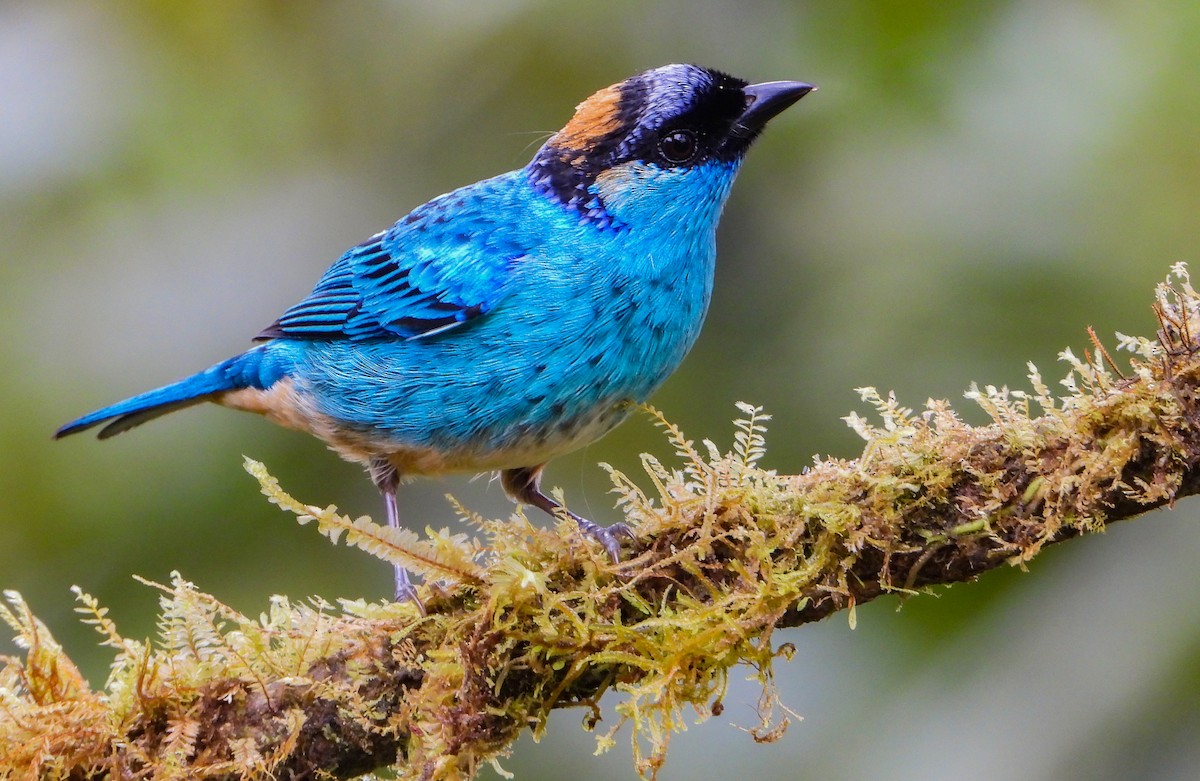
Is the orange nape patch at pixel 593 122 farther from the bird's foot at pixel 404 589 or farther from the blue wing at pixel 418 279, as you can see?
the bird's foot at pixel 404 589

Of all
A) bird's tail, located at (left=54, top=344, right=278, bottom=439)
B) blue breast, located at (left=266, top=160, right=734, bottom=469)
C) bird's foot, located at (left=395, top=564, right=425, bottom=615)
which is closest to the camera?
bird's foot, located at (left=395, top=564, right=425, bottom=615)

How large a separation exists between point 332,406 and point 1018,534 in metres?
2.14

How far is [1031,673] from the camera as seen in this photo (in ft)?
11.6

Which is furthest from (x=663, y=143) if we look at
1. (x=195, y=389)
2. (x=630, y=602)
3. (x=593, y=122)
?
(x=195, y=389)

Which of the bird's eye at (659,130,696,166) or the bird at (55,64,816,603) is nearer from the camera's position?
the bird at (55,64,816,603)

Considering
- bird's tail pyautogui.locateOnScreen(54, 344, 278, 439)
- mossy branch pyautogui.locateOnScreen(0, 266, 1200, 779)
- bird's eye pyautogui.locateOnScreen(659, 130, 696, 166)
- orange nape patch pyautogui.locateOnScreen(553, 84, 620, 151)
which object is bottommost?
mossy branch pyautogui.locateOnScreen(0, 266, 1200, 779)

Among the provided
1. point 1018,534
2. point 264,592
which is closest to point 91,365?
point 264,592

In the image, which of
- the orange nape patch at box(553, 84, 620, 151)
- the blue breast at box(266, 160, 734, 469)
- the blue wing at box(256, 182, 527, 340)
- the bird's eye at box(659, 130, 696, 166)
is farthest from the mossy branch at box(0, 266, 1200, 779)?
the orange nape patch at box(553, 84, 620, 151)

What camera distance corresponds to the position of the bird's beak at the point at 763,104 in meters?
3.47

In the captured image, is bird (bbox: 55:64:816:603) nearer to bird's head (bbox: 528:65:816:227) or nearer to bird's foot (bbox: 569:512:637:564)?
bird's head (bbox: 528:65:816:227)

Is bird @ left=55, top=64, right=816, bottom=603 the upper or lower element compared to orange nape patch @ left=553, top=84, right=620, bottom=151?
lower

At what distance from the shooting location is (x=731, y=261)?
4793 millimetres

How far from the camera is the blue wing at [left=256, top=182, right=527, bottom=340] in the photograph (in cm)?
342

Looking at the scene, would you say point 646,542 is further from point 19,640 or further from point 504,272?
point 19,640
